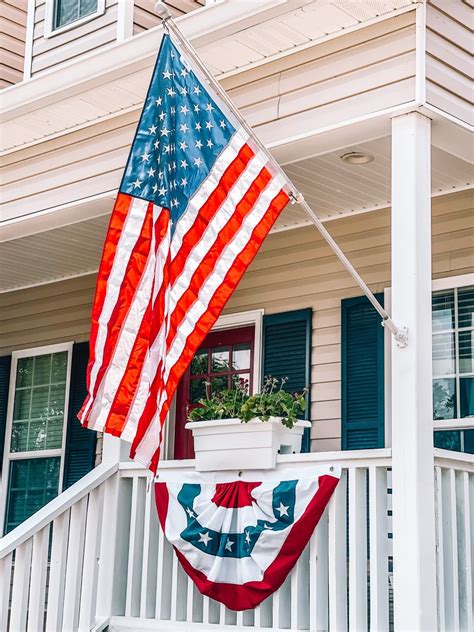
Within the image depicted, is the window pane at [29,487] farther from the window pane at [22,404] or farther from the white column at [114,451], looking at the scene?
the white column at [114,451]

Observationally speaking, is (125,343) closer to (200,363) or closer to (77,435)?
(200,363)

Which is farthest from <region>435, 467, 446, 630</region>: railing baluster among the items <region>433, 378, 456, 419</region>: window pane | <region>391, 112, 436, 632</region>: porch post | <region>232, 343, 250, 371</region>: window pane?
<region>232, 343, 250, 371</region>: window pane

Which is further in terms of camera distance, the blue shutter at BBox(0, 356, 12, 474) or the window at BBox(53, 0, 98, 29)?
the blue shutter at BBox(0, 356, 12, 474)

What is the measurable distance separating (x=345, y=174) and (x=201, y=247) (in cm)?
181

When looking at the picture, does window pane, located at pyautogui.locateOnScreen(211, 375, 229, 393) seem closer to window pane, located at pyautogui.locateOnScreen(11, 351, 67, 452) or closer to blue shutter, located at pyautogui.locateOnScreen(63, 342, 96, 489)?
blue shutter, located at pyautogui.locateOnScreen(63, 342, 96, 489)

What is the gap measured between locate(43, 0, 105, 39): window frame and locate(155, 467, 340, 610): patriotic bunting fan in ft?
12.1

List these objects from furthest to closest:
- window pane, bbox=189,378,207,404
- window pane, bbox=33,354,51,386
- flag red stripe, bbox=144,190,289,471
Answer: window pane, bbox=33,354,51,386
window pane, bbox=189,378,207,404
flag red stripe, bbox=144,190,289,471

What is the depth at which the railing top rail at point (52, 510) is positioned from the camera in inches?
242

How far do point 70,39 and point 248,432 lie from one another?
369 cm

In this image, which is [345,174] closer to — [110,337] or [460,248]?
[460,248]

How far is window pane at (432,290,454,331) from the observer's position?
22.1 ft

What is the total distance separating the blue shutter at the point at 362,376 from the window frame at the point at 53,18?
9.62ft

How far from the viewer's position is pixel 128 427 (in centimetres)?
505

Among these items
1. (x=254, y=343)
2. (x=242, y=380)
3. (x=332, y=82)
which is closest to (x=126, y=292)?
(x=332, y=82)
